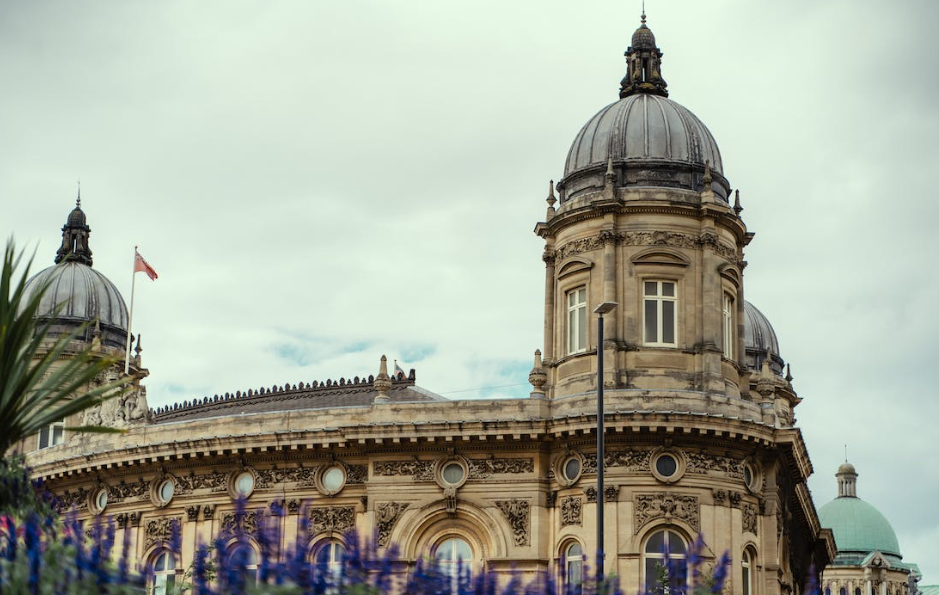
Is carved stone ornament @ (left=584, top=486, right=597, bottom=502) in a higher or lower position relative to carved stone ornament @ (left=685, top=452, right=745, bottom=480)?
lower

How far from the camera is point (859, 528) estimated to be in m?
132

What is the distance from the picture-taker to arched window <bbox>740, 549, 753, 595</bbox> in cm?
4556

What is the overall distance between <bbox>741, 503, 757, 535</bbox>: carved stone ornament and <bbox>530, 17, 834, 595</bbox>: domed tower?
6cm

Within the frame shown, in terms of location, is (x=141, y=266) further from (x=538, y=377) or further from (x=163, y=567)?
(x=538, y=377)

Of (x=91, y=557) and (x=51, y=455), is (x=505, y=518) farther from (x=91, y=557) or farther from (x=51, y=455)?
(x=91, y=557)

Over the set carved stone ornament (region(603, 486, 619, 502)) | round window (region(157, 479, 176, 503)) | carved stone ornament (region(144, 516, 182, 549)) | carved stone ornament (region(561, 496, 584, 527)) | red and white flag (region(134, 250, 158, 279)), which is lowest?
carved stone ornament (region(144, 516, 182, 549))

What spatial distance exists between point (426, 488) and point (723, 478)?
881 centimetres

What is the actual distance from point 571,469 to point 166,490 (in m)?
13.8

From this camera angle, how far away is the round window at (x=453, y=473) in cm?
4612

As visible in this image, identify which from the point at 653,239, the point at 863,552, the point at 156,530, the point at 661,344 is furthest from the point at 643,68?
the point at 863,552

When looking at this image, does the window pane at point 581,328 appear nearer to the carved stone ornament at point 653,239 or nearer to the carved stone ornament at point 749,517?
the carved stone ornament at point 653,239

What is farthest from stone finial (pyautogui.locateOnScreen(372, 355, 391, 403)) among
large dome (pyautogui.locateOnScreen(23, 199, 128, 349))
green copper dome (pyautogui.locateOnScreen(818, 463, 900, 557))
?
green copper dome (pyautogui.locateOnScreen(818, 463, 900, 557))

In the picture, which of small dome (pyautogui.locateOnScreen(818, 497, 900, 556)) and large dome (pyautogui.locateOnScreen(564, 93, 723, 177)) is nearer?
large dome (pyautogui.locateOnScreen(564, 93, 723, 177))

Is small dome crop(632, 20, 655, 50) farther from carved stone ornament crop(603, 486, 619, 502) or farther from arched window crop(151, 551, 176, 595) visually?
arched window crop(151, 551, 176, 595)
